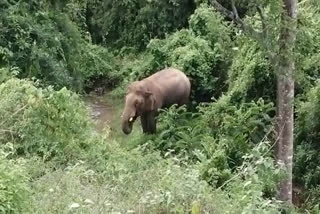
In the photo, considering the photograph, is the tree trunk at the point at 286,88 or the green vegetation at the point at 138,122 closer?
the green vegetation at the point at 138,122

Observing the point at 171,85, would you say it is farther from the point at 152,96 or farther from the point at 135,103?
the point at 135,103

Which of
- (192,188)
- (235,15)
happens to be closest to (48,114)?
(235,15)

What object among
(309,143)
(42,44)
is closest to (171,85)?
(42,44)

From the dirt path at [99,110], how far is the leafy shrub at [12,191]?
703 cm

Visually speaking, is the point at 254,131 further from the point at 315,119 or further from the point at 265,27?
→ the point at 265,27

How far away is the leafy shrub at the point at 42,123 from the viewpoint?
8.90 metres

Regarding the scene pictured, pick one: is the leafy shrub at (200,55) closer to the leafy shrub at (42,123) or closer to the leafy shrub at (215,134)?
the leafy shrub at (215,134)

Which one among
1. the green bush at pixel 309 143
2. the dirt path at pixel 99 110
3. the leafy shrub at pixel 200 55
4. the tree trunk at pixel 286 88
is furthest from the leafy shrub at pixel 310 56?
the dirt path at pixel 99 110

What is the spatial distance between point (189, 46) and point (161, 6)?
3.47m

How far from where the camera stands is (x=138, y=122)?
1399 centimetres

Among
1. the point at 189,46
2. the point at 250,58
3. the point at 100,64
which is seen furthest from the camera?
the point at 100,64

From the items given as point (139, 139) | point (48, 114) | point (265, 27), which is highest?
point (265, 27)

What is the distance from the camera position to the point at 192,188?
6.28m

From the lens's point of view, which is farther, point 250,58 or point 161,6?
point 161,6
